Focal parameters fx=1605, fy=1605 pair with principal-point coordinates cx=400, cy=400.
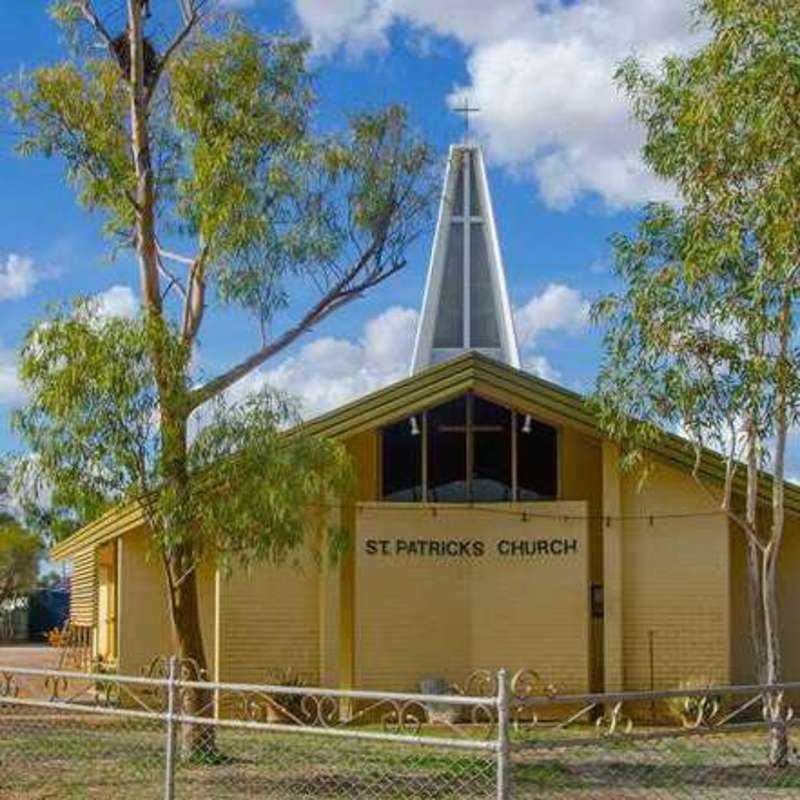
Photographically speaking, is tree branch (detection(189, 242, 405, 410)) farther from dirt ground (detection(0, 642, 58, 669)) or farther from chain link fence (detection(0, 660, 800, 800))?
dirt ground (detection(0, 642, 58, 669))

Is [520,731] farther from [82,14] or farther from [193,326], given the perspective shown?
[82,14]

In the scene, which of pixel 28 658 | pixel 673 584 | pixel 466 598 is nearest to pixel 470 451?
pixel 466 598

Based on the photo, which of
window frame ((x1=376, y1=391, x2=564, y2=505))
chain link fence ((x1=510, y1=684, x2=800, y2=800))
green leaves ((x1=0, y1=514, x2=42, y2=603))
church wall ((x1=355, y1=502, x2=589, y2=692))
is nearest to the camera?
chain link fence ((x1=510, y1=684, x2=800, y2=800))

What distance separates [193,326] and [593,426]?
645cm

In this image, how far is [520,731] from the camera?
15891 mm

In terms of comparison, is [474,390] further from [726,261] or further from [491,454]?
[726,261]

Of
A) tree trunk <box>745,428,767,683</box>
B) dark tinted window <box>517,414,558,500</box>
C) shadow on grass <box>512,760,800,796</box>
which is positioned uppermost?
dark tinted window <box>517,414,558,500</box>

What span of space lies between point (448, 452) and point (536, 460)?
120cm

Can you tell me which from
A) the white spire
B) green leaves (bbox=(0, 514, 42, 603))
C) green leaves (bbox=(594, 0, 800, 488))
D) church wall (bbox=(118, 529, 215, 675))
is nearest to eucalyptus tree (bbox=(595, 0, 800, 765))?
green leaves (bbox=(594, 0, 800, 488))

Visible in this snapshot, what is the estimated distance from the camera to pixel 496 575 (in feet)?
69.0

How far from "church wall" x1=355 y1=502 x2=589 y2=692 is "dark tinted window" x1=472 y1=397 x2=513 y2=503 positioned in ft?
1.66

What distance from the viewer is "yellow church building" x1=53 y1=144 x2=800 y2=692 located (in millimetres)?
20703

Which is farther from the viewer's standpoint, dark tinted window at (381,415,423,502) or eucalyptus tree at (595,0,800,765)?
dark tinted window at (381,415,423,502)

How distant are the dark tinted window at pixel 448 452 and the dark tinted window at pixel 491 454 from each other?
151mm
